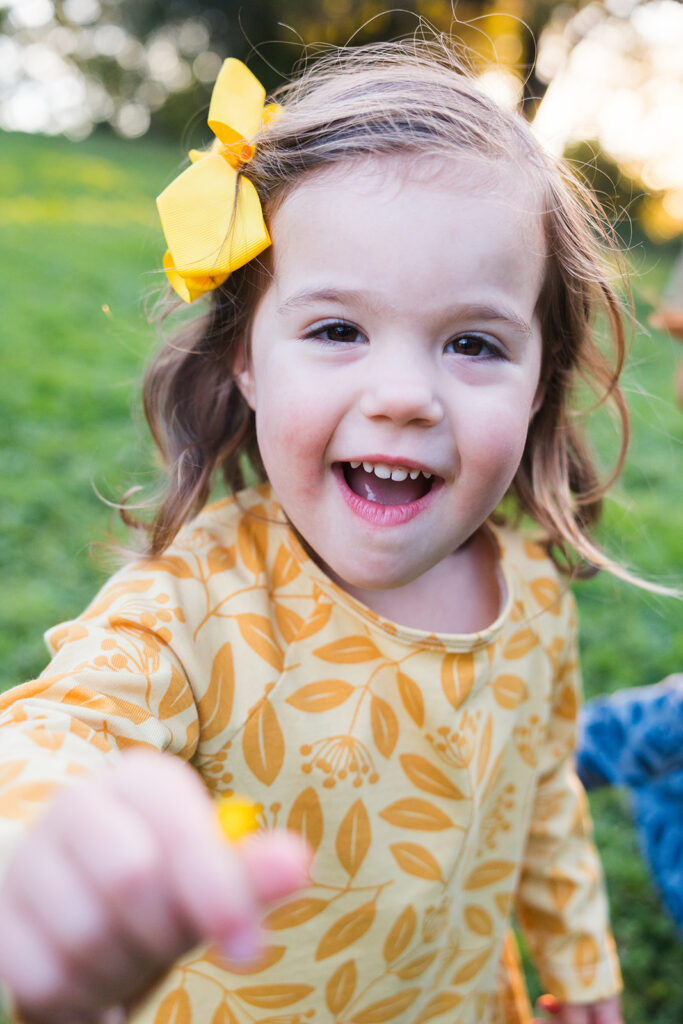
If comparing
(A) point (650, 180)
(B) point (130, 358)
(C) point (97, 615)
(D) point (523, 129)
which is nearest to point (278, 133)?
(D) point (523, 129)

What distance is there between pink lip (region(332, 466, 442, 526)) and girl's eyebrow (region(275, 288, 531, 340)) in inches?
8.0

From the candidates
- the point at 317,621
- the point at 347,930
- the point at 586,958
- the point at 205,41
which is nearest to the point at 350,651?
the point at 317,621

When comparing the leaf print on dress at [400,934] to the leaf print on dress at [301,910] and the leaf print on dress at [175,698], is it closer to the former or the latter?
the leaf print on dress at [301,910]

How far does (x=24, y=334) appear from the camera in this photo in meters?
4.57

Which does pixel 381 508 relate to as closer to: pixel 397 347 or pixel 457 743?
pixel 397 347

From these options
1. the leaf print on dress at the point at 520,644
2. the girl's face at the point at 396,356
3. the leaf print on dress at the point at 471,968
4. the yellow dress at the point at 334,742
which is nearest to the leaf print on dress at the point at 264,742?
the yellow dress at the point at 334,742

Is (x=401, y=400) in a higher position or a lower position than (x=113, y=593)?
higher

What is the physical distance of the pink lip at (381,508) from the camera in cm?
115

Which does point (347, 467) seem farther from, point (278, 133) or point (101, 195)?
point (101, 195)

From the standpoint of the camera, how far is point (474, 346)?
3.83ft

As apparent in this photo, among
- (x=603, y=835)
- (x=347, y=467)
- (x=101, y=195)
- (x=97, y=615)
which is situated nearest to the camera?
(x=97, y=615)

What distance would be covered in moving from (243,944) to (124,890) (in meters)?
0.08

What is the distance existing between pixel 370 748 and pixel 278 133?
875mm

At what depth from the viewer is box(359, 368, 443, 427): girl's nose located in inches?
41.9
